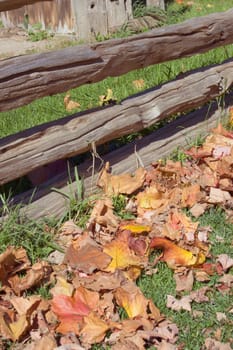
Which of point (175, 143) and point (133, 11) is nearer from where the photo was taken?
point (175, 143)

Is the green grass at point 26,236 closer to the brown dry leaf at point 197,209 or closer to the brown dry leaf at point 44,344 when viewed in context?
the brown dry leaf at point 44,344

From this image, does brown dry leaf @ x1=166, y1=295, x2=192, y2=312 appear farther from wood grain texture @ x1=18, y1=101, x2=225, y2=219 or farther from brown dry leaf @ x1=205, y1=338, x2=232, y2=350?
wood grain texture @ x1=18, y1=101, x2=225, y2=219

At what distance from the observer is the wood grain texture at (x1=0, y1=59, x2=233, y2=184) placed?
3.06 metres

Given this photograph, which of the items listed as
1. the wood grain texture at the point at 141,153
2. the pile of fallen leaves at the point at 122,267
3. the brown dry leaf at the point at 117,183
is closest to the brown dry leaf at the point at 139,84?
the wood grain texture at the point at 141,153

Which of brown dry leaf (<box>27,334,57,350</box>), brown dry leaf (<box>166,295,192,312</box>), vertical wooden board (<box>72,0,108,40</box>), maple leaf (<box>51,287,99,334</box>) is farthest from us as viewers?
vertical wooden board (<box>72,0,108,40</box>)

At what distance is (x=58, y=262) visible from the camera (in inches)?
119

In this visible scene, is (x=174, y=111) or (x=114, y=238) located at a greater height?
(x=174, y=111)

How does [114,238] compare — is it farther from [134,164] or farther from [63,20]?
[63,20]

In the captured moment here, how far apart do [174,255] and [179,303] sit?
31 cm

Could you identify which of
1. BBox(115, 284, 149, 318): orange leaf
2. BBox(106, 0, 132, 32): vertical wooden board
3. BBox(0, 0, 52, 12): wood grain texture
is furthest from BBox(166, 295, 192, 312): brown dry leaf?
BBox(106, 0, 132, 32): vertical wooden board

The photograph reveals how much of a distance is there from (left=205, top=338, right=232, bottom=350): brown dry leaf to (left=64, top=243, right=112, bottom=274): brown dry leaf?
1.93 feet

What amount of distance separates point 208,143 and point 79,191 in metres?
0.94

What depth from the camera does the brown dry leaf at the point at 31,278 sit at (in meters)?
2.81

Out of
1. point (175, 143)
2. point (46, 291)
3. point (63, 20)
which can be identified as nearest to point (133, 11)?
point (63, 20)
